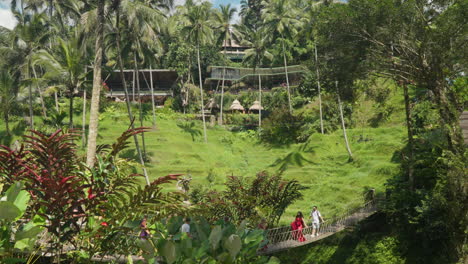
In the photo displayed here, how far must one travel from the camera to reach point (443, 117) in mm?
8938

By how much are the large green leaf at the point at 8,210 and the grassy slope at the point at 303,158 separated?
46.9 feet

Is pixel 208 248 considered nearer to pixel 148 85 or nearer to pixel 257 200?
pixel 257 200

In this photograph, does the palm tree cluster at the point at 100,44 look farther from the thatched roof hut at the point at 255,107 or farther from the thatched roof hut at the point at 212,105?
the thatched roof hut at the point at 255,107

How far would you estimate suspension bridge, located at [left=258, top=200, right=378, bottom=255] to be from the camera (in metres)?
10.3

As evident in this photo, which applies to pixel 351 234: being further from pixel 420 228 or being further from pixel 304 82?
pixel 304 82

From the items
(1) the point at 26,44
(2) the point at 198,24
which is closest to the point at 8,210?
(1) the point at 26,44

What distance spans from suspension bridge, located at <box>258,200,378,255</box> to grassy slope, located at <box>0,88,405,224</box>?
3049 millimetres

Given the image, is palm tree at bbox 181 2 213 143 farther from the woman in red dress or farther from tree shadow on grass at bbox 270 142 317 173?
the woman in red dress

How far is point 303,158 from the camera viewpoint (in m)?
24.2

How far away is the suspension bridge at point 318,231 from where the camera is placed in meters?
10.3

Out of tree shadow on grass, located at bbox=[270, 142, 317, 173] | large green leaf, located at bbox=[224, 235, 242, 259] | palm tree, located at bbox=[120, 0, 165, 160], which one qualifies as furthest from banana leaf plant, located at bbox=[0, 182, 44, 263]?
tree shadow on grass, located at bbox=[270, 142, 317, 173]

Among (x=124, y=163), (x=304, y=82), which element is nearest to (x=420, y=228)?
(x=124, y=163)

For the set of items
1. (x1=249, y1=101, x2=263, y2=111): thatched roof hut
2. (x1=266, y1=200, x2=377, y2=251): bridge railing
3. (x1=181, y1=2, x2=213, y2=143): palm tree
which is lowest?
(x1=266, y1=200, x2=377, y2=251): bridge railing

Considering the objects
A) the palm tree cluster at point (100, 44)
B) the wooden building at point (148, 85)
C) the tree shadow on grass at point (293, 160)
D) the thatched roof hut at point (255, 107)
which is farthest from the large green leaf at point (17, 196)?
the wooden building at point (148, 85)
